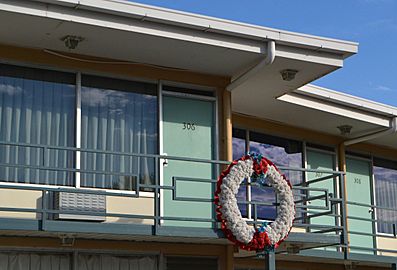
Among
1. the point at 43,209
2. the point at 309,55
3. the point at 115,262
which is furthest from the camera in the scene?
the point at 309,55

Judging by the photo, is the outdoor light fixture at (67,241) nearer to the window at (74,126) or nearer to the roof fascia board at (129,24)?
the window at (74,126)

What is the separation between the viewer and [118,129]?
13.1m

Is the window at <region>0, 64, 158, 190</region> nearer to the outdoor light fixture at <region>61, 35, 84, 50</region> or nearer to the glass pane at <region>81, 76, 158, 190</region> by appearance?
the glass pane at <region>81, 76, 158, 190</region>

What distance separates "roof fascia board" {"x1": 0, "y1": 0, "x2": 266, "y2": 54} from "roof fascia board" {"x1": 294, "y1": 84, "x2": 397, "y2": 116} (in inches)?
127

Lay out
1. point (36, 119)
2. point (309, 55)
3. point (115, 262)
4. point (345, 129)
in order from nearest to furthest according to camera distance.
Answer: point (36, 119) < point (115, 262) < point (309, 55) < point (345, 129)

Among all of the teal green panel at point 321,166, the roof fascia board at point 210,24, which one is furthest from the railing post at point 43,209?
the teal green panel at point 321,166

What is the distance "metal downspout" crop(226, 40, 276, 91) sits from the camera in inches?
505

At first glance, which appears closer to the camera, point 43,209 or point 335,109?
point 43,209

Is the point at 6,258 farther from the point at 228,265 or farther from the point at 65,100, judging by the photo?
the point at 228,265

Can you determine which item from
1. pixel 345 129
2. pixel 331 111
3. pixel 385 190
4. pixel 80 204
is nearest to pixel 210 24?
pixel 80 204

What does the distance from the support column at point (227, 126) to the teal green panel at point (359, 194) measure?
5204 mm

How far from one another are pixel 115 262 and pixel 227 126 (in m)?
2.95

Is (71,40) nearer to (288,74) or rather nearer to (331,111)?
(288,74)

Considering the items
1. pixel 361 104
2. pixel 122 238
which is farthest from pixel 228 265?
pixel 361 104
